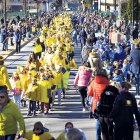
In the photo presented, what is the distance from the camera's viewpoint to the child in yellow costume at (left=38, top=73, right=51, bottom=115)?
627 inches

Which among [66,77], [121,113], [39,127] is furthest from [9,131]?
[66,77]

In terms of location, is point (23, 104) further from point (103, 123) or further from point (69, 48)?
point (69, 48)

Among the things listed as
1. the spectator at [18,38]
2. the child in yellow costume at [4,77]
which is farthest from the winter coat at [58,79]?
the spectator at [18,38]

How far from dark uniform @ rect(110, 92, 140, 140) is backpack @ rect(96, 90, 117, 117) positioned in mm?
742

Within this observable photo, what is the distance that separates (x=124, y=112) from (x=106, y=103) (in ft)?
2.84

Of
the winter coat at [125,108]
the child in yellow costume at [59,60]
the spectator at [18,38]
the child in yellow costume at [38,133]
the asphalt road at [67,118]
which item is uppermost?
the spectator at [18,38]

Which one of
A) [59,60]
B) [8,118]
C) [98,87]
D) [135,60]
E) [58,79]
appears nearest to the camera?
[8,118]

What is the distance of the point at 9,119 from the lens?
10.3 m

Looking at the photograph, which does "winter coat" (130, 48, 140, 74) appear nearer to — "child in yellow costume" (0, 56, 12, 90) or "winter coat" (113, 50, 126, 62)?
"winter coat" (113, 50, 126, 62)

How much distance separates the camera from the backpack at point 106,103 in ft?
36.5

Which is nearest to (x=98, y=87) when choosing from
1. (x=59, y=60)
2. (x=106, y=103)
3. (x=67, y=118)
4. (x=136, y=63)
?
(x=106, y=103)

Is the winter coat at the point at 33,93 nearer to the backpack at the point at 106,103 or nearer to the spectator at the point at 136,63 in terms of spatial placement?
the spectator at the point at 136,63

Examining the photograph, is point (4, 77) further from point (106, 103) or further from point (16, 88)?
point (106, 103)

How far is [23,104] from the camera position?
57.6ft
